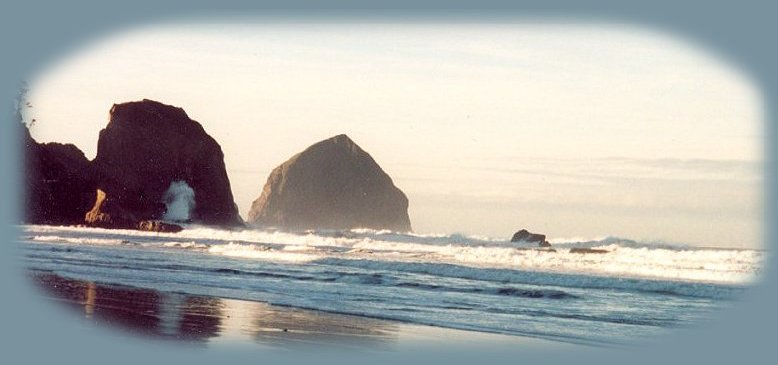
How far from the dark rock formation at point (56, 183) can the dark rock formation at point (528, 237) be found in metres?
25.4

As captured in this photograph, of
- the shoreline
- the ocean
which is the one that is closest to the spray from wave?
the ocean

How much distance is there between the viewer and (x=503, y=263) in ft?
90.6

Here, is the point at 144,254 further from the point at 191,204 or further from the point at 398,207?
the point at 398,207

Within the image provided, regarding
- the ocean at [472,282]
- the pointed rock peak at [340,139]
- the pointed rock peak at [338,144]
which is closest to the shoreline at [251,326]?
the ocean at [472,282]

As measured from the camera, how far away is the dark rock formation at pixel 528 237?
3925 centimetres

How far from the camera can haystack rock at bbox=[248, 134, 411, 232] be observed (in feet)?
245

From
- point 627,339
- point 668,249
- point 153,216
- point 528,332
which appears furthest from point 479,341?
point 153,216

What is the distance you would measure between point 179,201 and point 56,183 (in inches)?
263

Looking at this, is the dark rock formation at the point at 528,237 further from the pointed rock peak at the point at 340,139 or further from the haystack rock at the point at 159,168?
the pointed rock peak at the point at 340,139

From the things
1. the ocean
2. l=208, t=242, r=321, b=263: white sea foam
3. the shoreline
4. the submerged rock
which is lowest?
the shoreline

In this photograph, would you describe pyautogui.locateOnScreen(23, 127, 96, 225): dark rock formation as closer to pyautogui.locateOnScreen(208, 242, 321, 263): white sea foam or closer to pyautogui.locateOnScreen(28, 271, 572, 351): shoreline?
pyautogui.locateOnScreen(208, 242, 321, 263): white sea foam

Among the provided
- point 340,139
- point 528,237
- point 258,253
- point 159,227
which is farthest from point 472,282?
point 340,139

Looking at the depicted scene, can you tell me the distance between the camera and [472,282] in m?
19.8

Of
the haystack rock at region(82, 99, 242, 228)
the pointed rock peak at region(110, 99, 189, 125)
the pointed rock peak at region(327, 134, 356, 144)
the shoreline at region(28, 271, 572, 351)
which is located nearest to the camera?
the shoreline at region(28, 271, 572, 351)
